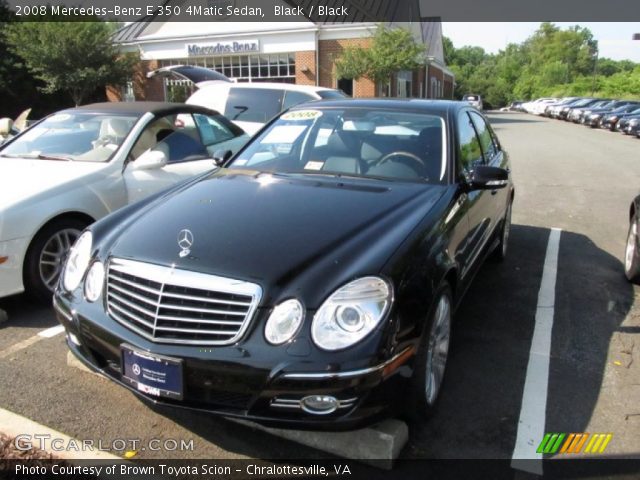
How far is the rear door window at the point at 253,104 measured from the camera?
9242 mm

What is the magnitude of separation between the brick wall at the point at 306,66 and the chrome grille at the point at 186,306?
83.4 ft

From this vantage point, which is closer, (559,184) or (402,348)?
(402,348)

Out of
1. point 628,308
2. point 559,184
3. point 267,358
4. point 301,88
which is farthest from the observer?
point 559,184

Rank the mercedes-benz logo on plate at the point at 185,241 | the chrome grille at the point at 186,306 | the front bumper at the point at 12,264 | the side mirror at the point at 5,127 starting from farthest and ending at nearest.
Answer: the side mirror at the point at 5,127 < the front bumper at the point at 12,264 < the mercedes-benz logo on plate at the point at 185,241 < the chrome grille at the point at 186,306

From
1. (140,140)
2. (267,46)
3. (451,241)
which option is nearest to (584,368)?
(451,241)

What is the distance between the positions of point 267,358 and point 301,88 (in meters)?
7.95

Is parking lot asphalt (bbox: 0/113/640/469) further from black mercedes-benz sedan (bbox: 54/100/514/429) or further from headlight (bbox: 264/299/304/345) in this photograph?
headlight (bbox: 264/299/304/345)

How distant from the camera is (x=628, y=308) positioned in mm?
4602

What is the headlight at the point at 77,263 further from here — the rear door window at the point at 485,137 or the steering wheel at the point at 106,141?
the rear door window at the point at 485,137

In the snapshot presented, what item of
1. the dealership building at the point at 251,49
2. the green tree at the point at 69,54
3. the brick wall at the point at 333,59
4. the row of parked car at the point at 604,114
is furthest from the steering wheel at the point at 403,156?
the green tree at the point at 69,54

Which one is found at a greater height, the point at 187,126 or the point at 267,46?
the point at 267,46

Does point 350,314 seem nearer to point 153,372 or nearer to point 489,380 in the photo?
point 153,372

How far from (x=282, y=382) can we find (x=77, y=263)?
4.69ft

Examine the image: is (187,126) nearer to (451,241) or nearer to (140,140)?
(140,140)
